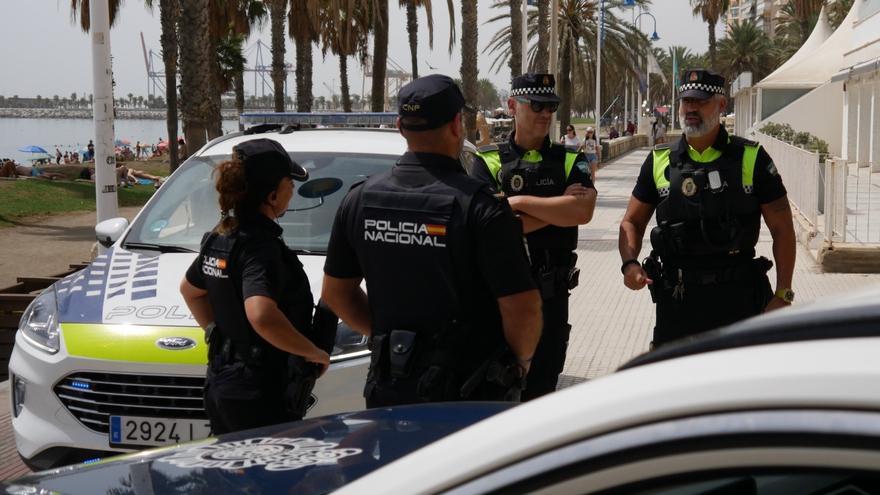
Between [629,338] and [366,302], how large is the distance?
5262 mm

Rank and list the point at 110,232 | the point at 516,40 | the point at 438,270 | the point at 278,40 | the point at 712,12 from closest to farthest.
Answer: the point at 438,270 < the point at 110,232 < the point at 516,40 < the point at 278,40 < the point at 712,12

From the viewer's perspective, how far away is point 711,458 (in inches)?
47.3

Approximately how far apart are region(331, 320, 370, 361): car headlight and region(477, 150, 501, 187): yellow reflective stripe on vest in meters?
Result: 0.95

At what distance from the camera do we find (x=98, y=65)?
9469 millimetres

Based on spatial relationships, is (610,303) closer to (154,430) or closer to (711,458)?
(154,430)

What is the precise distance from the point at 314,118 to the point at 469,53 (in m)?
16.2

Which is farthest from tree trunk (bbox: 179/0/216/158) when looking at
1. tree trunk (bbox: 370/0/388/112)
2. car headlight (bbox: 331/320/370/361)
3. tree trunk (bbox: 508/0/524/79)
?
tree trunk (bbox: 370/0/388/112)

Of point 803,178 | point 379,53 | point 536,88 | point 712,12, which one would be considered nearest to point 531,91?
point 536,88

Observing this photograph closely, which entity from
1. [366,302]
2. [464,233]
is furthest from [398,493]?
[366,302]

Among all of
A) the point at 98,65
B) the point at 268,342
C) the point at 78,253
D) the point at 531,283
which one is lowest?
the point at 78,253

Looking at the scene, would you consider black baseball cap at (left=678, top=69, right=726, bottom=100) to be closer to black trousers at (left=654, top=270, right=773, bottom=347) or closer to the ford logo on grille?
black trousers at (left=654, top=270, right=773, bottom=347)

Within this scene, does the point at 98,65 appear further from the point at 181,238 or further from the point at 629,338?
the point at 629,338

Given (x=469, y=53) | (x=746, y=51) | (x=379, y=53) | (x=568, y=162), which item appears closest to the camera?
(x=568, y=162)

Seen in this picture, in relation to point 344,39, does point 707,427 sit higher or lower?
lower
